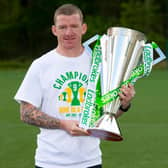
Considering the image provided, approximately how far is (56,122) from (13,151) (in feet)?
14.3

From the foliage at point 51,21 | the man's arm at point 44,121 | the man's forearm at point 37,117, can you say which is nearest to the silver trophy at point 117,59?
the man's arm at point 44,121

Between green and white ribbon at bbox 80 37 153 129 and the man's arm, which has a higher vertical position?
green and white ribbon at bbox 80 37 153 129

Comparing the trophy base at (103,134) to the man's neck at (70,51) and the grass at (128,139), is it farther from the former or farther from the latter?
the grass at (128,139)

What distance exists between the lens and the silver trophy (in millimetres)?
3070

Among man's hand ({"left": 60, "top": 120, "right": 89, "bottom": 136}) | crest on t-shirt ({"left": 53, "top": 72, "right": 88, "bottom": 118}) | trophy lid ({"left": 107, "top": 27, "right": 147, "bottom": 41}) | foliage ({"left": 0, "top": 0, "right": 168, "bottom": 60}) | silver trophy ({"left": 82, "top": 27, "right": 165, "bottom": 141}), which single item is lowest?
foliage ({"left": 0, "top": 0, "right": 168, "bottom": 60})

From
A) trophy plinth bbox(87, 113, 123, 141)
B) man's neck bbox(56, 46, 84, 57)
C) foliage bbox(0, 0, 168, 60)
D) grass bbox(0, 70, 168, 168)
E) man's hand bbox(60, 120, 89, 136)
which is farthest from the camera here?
foliage bbox(0, 0, 168, 60)

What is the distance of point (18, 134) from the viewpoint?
8672 millimetres

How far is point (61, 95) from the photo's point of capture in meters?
3.25

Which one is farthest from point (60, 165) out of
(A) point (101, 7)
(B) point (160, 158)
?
(A) point (101, 7)

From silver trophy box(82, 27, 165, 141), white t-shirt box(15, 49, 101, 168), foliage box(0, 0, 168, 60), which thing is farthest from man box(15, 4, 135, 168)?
foliage box(0, 0, 168, 60)

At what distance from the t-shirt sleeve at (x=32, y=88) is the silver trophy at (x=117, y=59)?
34 centimetres

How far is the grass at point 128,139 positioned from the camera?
6.95m

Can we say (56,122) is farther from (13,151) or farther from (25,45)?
A: (25,45)

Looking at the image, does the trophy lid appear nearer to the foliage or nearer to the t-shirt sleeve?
the t-shirt sleeve
